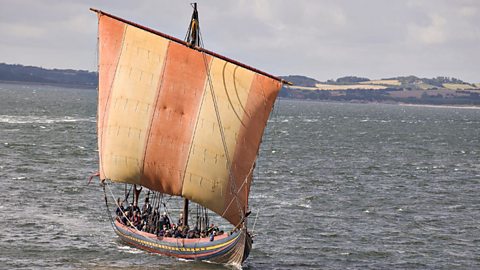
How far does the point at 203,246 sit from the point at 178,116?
293 inches

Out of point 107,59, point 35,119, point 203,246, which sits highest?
point 107,59

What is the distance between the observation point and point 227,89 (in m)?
50.0

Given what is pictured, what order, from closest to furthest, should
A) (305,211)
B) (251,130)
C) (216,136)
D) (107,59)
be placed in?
(251,130) → (216,136) → (107,59) → (305,211)

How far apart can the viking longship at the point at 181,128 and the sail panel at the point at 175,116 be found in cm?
6

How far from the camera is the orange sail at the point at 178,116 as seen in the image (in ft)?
163

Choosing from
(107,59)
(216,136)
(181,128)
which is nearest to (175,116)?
(181,128)

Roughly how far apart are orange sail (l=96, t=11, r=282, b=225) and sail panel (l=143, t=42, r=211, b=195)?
0.06 m

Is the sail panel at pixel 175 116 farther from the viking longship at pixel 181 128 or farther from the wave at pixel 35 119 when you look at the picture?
the wave at pixel 35 119

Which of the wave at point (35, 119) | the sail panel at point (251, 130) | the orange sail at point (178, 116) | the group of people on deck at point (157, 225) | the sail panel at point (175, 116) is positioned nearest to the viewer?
the sail panel at point (251, 130)

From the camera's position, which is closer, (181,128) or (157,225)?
(181,128)

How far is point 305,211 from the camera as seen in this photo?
6756 centimetres

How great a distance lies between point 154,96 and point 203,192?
246 inches

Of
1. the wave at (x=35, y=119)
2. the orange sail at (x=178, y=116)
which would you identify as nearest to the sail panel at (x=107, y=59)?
the orange sail at (x=178, y=116)

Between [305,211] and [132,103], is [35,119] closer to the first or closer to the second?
[305,211]
